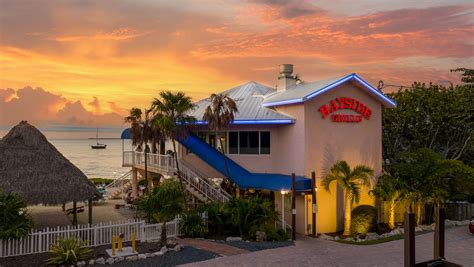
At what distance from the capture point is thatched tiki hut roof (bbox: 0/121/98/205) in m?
20.9

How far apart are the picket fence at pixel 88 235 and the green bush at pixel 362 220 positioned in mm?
9388

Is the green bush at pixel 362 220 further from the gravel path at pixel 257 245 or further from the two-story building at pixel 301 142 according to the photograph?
the gravel path at pixel 257 245

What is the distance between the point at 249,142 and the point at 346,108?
6623 millimetres

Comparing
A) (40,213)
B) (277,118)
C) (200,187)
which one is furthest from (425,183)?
(40,213)

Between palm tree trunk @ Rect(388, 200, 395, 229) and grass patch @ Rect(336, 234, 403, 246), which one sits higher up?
palm tree trunk @ Rect(388, 200, 395, 229)

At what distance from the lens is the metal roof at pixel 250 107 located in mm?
27812

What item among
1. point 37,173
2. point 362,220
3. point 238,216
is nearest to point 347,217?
point 362,220

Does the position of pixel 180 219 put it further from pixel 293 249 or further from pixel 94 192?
pixel 293 249

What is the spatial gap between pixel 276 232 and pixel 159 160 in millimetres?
10478

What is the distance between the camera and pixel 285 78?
103 feet

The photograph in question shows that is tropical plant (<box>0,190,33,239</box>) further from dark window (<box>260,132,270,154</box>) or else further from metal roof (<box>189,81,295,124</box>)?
dark window (<box>260,132,270,154</box>)

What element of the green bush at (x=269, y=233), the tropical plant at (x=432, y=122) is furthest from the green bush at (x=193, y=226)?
the tropical plant at (x=432, y=122)

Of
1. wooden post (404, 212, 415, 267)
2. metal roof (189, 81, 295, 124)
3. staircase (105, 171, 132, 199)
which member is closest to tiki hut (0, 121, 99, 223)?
metal roof (189, 81, 295, 124)

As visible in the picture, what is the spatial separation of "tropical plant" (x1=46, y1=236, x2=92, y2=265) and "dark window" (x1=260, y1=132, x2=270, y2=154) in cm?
1402
